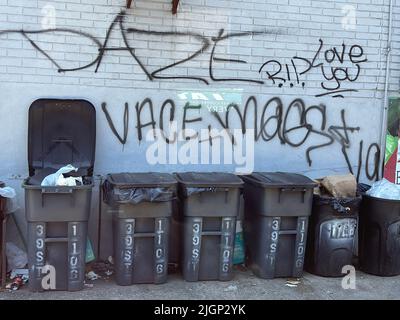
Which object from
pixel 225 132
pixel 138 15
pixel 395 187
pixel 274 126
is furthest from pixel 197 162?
pixel 395 187

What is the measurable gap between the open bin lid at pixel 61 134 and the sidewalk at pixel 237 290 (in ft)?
4.10

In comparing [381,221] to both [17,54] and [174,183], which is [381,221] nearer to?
[174,183]

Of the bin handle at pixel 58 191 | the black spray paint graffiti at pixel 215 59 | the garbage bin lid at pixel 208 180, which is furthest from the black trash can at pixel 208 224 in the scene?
the black spray paint graffiti at pixel 215 59

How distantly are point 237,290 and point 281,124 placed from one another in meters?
2.01

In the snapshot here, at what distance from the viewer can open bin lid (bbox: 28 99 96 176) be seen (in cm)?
502

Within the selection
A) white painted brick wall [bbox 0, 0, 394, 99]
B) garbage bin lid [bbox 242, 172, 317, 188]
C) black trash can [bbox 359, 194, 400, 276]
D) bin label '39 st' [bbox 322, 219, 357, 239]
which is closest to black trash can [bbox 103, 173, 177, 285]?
garbage bin lid [bbox 242, 172, 317, 188]

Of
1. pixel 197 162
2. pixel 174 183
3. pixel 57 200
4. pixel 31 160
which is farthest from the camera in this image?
pixel 197 162

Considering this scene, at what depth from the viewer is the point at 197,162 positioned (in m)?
5.50

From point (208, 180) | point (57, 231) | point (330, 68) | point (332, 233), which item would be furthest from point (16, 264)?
point (330, 68)

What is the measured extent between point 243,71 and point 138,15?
129 centimetres

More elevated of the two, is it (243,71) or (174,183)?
(243,71)

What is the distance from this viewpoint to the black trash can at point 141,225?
4.43 meters

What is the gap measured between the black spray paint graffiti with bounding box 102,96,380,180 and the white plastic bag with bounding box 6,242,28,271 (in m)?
1.52

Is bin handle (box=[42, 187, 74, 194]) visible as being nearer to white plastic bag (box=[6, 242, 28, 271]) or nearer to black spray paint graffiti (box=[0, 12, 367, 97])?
white plastic bag (box=[6, 242, 28, 271])
